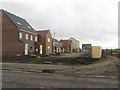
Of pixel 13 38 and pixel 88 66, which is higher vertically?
pixel 13 38

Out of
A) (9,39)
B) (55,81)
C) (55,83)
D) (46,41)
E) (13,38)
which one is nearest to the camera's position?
(55,83)


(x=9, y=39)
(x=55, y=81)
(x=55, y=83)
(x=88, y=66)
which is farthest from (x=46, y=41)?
(x=55, y=83)

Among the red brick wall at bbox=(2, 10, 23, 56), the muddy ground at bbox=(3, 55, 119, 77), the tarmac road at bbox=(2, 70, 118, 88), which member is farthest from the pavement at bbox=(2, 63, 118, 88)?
the red brick wall at bbox=(2, 10, 23, 56)

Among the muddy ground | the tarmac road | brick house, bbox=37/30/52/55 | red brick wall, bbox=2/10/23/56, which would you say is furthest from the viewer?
brick house, bbox=37/30/52/55

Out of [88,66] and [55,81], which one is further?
[88,66]

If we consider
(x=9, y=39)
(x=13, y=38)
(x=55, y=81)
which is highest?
(x=13, y=38)

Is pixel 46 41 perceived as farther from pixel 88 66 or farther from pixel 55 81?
pixel 55 81

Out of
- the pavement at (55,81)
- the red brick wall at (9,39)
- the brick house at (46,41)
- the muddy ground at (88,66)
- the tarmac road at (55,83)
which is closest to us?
the tarmac road at (55,83)

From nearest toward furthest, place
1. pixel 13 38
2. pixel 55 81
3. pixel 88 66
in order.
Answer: pixel 55 81 < pixel 88 66 < pixel 13 38

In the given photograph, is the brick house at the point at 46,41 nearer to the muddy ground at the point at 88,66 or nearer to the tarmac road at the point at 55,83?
the muddy ground at the point at 88,66

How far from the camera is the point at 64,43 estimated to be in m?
98.1

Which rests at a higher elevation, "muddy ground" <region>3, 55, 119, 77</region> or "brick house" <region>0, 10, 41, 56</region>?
"brick house" <region>0, 10, 41, 56</region>

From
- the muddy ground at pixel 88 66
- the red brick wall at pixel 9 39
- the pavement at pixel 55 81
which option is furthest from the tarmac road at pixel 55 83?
the red brick wall at pixel 9 39

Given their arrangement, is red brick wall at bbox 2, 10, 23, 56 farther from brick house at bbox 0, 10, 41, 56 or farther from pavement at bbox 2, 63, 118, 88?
pavement at bbox 2, 63, 118, 88
